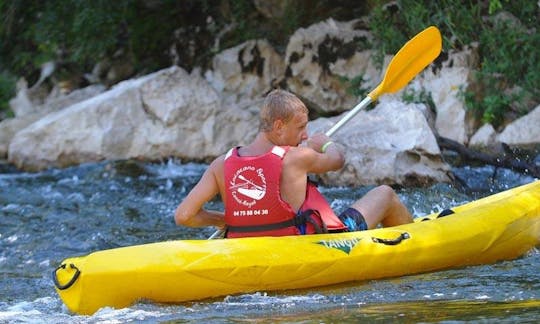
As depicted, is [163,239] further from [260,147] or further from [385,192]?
[260,147]

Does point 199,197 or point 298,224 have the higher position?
point 199,197

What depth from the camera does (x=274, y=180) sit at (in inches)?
160

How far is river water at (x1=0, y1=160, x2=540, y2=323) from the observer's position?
3525 mm

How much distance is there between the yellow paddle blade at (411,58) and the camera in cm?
568

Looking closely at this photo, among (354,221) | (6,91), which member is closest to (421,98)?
(354,221)

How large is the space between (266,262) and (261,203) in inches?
Answer: 10.4

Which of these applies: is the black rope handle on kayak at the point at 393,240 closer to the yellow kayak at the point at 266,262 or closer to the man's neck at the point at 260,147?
the yellow kayak at the point at 266,262

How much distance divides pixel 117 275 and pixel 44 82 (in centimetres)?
815

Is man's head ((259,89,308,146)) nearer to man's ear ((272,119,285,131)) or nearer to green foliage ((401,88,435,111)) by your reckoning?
man's ear ((272,119,285,131))

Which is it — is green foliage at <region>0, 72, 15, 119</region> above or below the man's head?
above

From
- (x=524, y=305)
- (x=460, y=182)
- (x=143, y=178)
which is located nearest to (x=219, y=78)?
(x=143, y=178)

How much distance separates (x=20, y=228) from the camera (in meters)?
6.62

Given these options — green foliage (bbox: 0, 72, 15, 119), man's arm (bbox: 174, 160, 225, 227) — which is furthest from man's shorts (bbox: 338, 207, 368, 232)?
green foliage (bbox: 0, 72, 15, 119)

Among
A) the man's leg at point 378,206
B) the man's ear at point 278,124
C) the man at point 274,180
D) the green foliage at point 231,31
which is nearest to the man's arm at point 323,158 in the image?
the man at point 274,180
